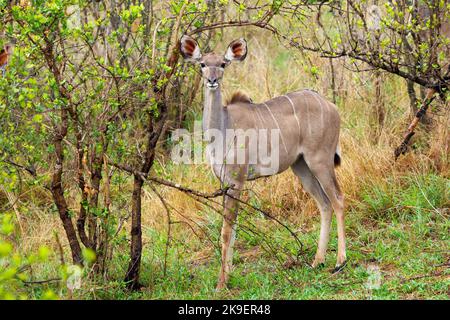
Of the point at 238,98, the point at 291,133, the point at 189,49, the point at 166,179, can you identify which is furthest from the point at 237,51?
the point at 166,179

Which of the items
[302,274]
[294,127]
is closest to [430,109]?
[294,127]

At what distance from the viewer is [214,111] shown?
6.10 m

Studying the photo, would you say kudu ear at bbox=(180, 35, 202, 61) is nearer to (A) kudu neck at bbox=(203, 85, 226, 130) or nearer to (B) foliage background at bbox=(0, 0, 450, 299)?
(B) foliage background at bbox=(0, 0, 450, 299)

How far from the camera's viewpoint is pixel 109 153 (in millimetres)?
5289

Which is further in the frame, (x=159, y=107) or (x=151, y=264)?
(x=151, y=264)

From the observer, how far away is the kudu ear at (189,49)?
578 cm

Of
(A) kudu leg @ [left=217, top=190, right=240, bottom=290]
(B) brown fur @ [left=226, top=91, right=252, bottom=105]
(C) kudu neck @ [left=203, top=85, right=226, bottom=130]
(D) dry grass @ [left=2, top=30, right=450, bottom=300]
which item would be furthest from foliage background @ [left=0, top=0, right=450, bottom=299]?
(B) brown fur @ [left=226, top=91, right=252, bottom=105]

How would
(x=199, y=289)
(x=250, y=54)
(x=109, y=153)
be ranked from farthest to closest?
(x=250, y=54) < (x=199, y=289) < (x=109, y=153)

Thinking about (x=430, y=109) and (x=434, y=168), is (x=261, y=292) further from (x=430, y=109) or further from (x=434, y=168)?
(x=430, y=109)

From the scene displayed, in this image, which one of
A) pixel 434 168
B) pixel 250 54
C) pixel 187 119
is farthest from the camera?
pixel 250 54

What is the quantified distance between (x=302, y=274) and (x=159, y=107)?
1.54 m

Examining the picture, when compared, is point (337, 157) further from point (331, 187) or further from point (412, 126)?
point (412, 126)

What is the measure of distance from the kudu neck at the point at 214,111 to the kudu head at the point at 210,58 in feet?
0.51

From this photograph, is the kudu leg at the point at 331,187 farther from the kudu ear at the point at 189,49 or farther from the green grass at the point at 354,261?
the kudu ear at the point at 189,49
